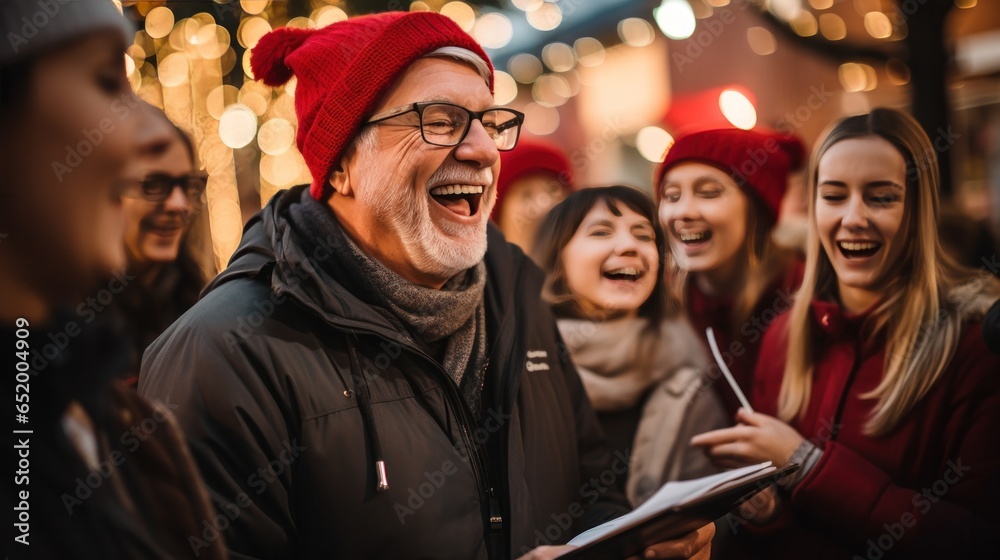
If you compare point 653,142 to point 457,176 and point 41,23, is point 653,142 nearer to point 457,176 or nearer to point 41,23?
point 457,176

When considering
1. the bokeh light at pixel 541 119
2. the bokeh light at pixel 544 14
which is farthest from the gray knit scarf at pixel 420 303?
the bokeh light at pixel 541 119

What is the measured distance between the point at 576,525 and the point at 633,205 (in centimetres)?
108

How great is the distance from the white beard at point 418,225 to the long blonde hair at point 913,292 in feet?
4.03

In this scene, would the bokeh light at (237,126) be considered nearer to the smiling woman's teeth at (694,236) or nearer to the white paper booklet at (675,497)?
the smiling woman's teeth at (694,236)

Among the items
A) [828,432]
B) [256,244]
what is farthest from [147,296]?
[828,432]

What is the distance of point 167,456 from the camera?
54.2 inches

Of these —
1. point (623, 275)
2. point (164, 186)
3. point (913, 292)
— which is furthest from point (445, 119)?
point (913, 292)

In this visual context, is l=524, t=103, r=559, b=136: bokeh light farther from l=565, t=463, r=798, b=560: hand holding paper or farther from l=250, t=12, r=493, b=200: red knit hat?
l=565, t=463, r=798, b=560: hand holding paper

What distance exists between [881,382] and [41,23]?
2321 mm

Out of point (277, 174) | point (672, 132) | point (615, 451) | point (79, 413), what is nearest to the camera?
point (79, 413)

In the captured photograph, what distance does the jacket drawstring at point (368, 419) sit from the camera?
187 cm

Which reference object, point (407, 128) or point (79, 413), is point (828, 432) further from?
point (79, 413)

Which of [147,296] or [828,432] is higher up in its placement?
[147,296]

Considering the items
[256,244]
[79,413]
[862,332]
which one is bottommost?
[862,332]
